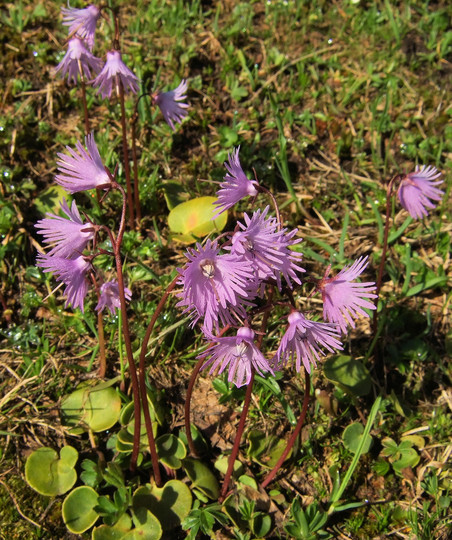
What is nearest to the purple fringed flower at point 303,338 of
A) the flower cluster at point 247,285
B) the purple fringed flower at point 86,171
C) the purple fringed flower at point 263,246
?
the flower cluster at point 247,285

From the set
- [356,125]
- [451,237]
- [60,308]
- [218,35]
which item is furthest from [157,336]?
[218,35]

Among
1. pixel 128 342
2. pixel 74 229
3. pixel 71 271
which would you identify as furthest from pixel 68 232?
pixel 128 342

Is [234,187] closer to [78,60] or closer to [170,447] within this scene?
[170,447]

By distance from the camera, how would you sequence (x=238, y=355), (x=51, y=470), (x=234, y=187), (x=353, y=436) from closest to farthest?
(x=238, y=355)
(x=234, y=187)
(x=51, y=470)
(x=353, y=436)

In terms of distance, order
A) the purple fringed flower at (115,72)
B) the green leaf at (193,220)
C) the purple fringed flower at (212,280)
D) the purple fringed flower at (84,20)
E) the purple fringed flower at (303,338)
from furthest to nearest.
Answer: the green leaf at (193,220) → the purple fringed flower at (84,20) → the purple fringed flower at (115,72) → the purple fringed flower at (303,338) → the purple fringed flower at (212,280)

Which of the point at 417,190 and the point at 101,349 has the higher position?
the point at 417,190

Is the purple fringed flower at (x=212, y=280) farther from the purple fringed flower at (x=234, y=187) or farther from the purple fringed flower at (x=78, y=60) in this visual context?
the purple fringed flower at (x=78, y=60)

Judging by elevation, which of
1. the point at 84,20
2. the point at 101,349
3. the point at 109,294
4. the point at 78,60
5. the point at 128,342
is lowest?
the point at 101,349
